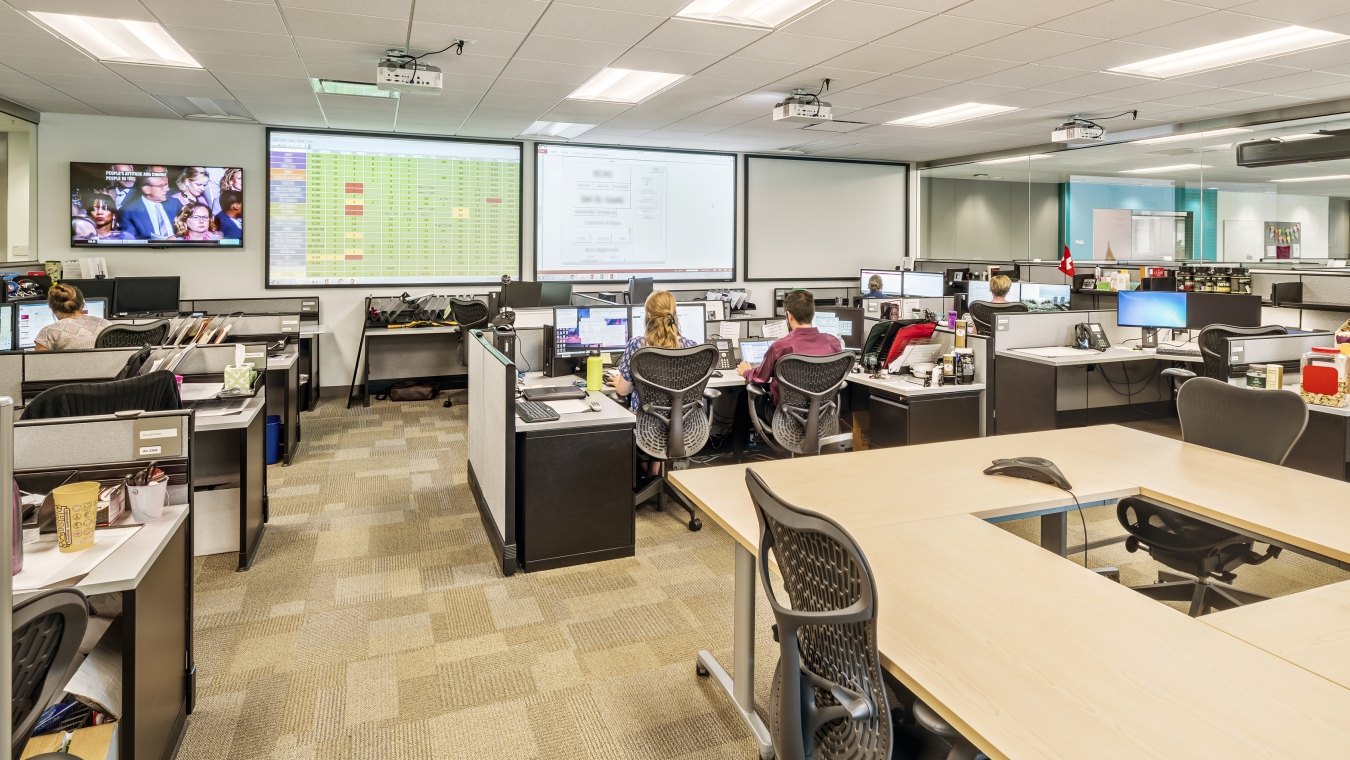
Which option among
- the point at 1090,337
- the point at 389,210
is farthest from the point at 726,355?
the point at 389,210

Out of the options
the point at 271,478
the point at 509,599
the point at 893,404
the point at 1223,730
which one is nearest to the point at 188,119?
the point at 271,478

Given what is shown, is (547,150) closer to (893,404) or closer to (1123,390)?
(893,404)

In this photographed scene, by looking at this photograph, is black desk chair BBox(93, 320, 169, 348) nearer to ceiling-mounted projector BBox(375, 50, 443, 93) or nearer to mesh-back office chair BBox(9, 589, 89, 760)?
ceiling-mounted projector BBox(375, 50, 443, 93)

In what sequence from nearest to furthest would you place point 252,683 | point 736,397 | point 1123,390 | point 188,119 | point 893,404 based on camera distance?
point 252,683 → point 893,404 → point 736,397 → point 1123,390 → point 188,119

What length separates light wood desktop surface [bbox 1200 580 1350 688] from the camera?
1254 millimetres

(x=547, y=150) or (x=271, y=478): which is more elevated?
(x=547, y=150)

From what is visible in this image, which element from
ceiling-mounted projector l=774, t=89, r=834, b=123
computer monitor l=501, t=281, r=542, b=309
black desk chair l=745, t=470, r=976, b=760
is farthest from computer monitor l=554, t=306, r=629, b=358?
black desk chair l=745, t=470, r=976, b=760

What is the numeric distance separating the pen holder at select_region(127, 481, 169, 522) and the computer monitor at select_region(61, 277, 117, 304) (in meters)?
4.83

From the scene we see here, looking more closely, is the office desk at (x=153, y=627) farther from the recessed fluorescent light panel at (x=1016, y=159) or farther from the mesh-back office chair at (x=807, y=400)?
the recessed fluorescent light panel at (x=1016, y=159)

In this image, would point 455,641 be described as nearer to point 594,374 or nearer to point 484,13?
point 594,374

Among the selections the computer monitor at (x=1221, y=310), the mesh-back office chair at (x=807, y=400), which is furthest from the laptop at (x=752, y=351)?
the computer monitor at (x=1221, y=310)

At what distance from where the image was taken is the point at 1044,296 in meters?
7.05

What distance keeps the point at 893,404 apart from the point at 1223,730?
3.57 metres

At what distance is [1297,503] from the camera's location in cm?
200
